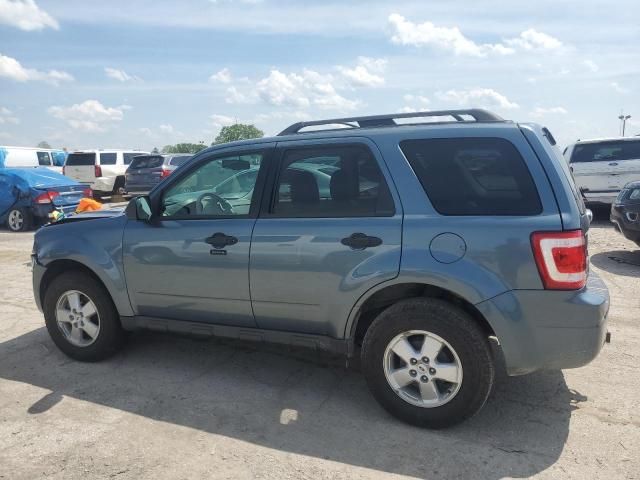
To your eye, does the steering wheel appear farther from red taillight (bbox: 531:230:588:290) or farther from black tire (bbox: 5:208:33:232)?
black tire (bbox: 5:208:33:232)

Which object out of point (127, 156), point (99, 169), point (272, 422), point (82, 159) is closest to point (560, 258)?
point (272, 422)

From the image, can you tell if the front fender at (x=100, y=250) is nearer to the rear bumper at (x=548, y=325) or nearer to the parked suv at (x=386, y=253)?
the parked suv at (x=386, y=253)

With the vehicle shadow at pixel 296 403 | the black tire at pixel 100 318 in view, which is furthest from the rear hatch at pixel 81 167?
the black tire at pixel 100 318

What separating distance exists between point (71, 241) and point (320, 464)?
268 cm

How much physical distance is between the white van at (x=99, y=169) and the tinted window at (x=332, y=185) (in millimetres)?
17380

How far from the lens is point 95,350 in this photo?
423 centimetres

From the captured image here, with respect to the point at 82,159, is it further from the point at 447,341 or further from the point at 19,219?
the point at 447,341

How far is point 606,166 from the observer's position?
1116 centimetres

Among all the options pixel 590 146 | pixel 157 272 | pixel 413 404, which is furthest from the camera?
pixel 590 146

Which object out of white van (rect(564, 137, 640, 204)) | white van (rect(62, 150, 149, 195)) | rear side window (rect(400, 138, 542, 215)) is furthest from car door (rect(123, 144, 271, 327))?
white van (rect(62, 150, 149, 195))

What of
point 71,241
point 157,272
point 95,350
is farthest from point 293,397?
point 71,241

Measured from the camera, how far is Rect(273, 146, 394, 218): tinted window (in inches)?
129

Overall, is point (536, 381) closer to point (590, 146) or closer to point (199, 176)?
point (199, 176)

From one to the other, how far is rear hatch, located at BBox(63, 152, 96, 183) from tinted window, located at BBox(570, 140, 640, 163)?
51.8 feet
